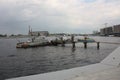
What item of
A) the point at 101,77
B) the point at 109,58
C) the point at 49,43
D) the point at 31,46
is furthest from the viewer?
the point at 49,43

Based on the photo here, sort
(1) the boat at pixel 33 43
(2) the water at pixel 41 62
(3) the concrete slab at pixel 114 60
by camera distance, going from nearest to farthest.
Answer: (3) the concrete slab at pixel 114 60 → (2) the water at pixel 41 62 → (1) the boat at pixel 33 43

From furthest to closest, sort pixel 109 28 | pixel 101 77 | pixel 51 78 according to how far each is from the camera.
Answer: pixel 109 28 < pixel 51 78 < pixel 101 77

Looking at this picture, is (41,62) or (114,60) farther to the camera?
(41,62)

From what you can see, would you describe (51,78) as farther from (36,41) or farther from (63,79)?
(36,41)

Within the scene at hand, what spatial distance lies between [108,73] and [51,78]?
2139mm

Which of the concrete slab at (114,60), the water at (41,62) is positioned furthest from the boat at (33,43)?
the concrete slab at (114,60)

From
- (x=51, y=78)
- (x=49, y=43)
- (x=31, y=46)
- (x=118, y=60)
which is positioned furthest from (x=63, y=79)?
(x=49, y=43)

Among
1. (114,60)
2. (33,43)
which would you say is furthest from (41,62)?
(33,43)

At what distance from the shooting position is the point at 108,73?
7.23 metres

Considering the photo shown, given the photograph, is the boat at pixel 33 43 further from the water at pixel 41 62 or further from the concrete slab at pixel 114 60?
the concrete slab at pixel 114 60

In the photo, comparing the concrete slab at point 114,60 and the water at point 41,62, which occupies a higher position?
the concrete slab at point 114,60

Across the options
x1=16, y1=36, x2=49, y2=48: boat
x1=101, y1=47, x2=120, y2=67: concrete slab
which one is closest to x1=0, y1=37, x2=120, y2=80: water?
x1=101, y1=47, x2=120, y2=67: concrete slab

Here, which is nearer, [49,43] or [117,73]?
[117,73]

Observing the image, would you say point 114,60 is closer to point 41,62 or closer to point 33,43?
point 41,62
